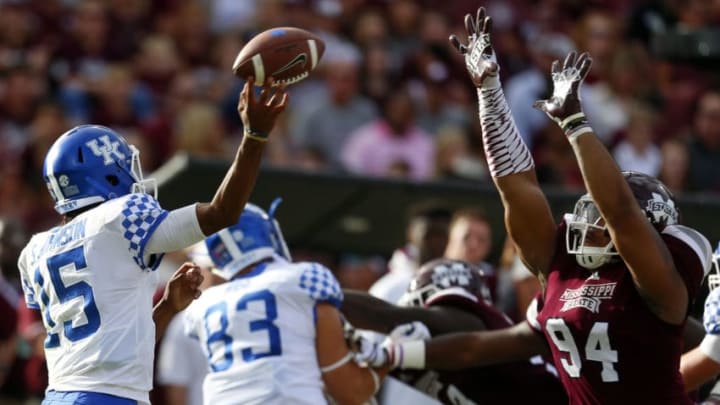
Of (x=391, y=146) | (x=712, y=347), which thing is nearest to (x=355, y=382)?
(x=712, y=347)

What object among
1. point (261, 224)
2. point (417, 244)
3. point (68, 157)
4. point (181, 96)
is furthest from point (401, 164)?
point (68, 157)

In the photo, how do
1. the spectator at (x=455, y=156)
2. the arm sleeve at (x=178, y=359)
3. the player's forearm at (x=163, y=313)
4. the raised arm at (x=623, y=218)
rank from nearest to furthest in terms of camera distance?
the raised arm at (x=623, y=218) < the player's forearm at (x=163, y=313) < the arm sleeve at (x=178, y=359) < the spectator at (x=455, y=156)

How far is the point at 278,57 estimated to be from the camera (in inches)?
205

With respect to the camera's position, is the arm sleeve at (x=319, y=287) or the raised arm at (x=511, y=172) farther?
the arm sleeve at (x=319, y=287)

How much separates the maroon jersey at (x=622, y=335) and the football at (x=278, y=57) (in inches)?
49.2

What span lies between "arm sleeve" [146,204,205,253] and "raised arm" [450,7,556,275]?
1.13m

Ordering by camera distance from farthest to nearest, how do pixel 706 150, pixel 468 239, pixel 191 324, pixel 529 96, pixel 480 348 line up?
pixel 529 96 < pixel 706 150 < pixel 468 239 < pixel 191 324 < pixel 480 348

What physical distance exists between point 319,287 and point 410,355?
483mm

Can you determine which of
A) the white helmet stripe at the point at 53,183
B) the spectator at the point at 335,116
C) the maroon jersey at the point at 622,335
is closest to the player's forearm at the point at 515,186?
the maroon jersey at the point at 622,335

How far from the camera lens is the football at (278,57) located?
17.0ft

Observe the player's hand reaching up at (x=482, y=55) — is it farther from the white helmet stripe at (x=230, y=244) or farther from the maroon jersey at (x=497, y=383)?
the white helmet stripe at (x=230, y=244)

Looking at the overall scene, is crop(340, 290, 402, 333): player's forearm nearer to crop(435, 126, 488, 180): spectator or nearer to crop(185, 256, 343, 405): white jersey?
crop(185, 256, 343, 405): white jersey

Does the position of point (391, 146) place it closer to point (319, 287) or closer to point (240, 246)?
point (240, 246)

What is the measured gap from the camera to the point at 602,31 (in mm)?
12688
